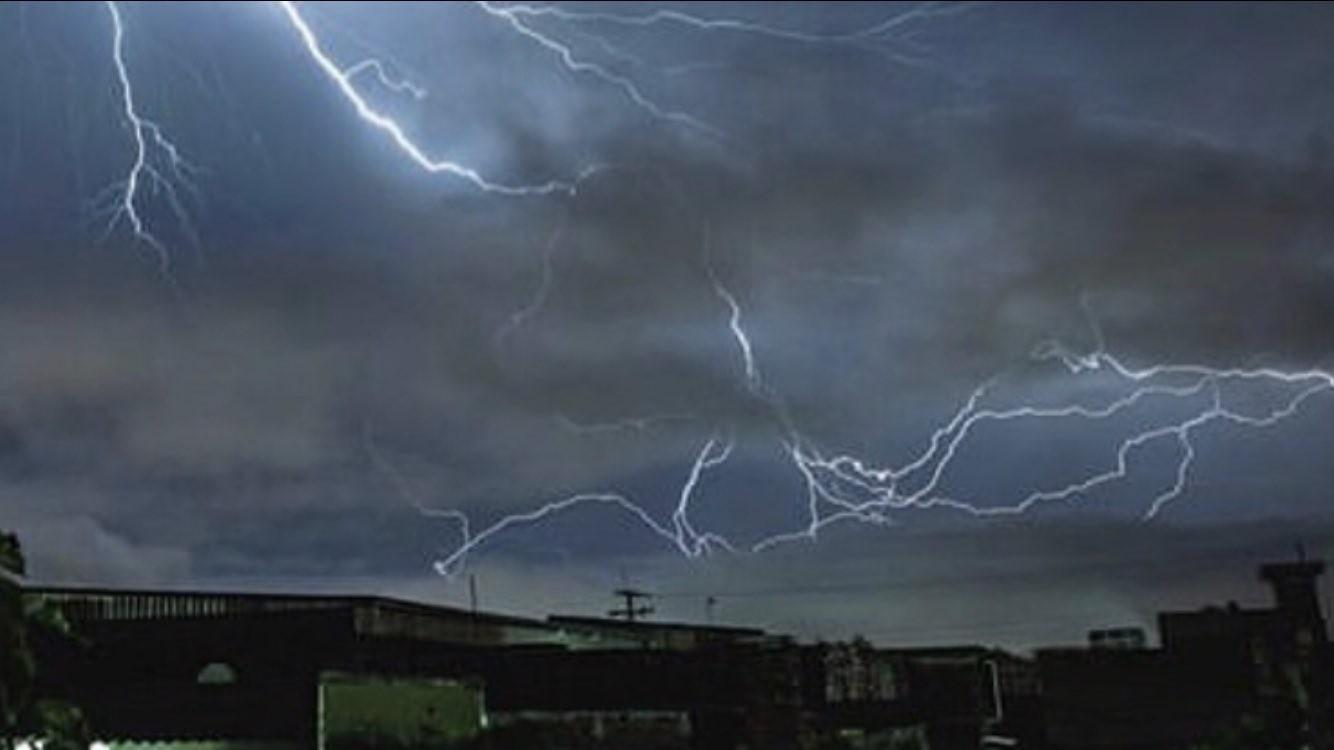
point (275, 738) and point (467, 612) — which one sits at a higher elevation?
point (467, 612)

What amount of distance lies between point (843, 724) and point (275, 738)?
14.3 meters

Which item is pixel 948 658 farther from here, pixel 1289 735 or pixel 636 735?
pixel 1289 735

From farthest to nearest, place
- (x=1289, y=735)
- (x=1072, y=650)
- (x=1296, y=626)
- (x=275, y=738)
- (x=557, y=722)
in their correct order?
(x=1296, y=626) → (x=1072, y=650) → (x=557, y=722) → (x=275, y=738) → (x=1289, y=735)

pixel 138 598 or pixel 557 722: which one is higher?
pixel 138 598

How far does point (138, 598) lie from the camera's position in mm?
23984

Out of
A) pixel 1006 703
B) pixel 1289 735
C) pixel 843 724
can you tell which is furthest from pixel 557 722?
pixel 1006 703

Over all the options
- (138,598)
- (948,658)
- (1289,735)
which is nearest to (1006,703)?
(948,658)

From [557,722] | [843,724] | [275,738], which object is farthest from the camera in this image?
[843,724]

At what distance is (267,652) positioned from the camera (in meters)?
20.0

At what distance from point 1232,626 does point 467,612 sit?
21.5m

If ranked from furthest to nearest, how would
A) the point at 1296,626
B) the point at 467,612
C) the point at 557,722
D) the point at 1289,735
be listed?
the point at 1296,626, the point at 467,612, the point at 557,722, the point at 1289,735

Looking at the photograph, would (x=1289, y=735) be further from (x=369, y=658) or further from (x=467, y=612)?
(x=467, y=612)

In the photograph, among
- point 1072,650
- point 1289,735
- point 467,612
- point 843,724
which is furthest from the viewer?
point 1072,650

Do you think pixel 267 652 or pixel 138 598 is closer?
pixel 267 652
